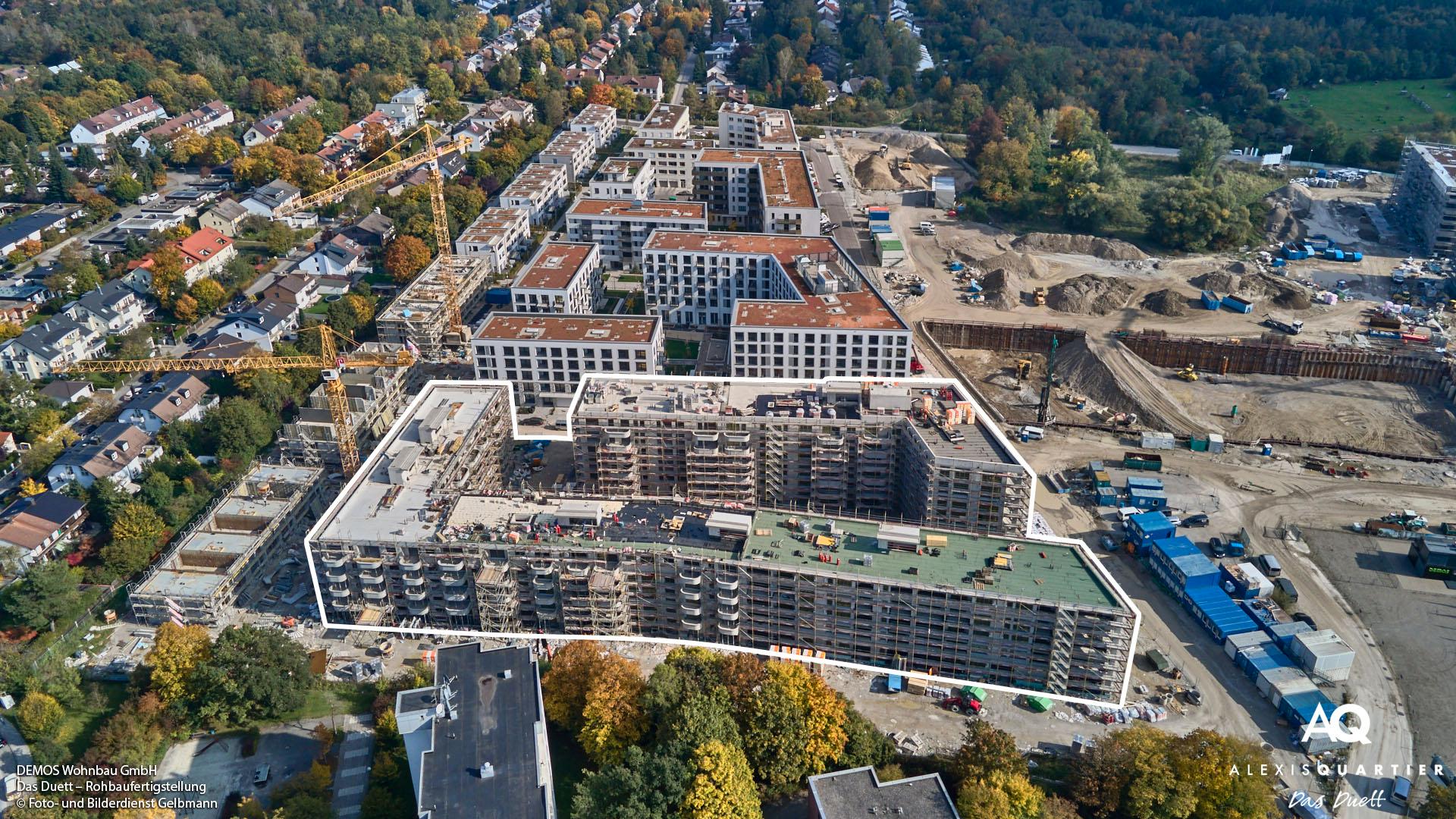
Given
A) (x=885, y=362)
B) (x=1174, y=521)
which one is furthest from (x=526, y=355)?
(x=1174, y=521)

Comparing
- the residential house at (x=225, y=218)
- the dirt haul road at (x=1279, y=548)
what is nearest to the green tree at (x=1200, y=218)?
the dirt haul road at (x=1279, y=548)

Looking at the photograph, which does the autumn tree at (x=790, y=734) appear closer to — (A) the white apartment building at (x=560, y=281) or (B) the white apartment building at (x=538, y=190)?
(A) the white apartment building at (x=560, y=281)

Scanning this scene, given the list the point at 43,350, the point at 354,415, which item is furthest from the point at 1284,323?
the point at 43,350

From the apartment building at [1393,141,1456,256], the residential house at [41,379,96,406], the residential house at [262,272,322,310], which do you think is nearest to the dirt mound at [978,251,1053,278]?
the apartment building at [1393,141,1456,256]

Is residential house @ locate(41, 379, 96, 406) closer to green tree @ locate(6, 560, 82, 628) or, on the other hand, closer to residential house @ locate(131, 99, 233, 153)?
green tree @ locate(6, 560, 82, 628)

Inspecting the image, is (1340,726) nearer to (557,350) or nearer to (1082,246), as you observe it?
(557,350)

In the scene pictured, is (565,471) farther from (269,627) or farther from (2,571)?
(2,571)
